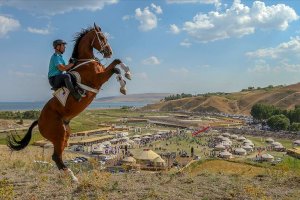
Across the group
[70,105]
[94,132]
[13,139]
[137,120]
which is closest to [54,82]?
[70,105]

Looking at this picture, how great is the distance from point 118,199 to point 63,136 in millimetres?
1930

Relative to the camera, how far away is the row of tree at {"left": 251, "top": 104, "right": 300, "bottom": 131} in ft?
206

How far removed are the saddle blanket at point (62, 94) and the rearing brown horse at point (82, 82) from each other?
0.23ft

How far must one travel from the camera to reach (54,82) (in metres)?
7.27

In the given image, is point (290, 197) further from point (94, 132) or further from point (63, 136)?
point (94, 132)

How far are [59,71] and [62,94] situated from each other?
53 centimetres

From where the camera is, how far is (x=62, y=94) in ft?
23.3

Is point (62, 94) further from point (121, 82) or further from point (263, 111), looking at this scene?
point (263, 111)

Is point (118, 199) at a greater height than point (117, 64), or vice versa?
point (117, 64)

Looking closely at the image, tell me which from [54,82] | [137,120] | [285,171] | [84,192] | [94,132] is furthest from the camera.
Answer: [137,120]

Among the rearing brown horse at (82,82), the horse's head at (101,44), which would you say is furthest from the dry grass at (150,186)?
the horse's head at (101,44)

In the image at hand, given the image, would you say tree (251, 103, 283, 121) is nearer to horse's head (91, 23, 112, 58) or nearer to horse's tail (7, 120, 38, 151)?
horse's tail (7, 120, 38, 151)

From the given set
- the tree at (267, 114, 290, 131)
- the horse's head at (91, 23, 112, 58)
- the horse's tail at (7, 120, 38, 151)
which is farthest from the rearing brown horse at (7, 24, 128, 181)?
the tree at (267, 114, 290, 131)

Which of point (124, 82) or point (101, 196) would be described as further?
point (124, 82)
